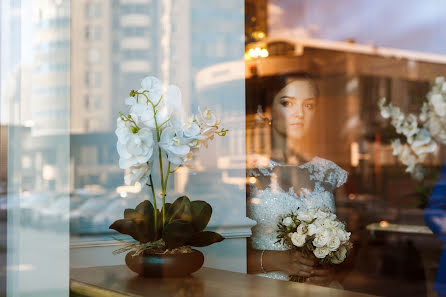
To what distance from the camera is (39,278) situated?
1335mm

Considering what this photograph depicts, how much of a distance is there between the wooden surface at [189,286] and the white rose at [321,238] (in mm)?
269

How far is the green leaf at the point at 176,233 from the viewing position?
4.23 ft

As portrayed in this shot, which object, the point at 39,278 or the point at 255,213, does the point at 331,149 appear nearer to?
the point at 255,213

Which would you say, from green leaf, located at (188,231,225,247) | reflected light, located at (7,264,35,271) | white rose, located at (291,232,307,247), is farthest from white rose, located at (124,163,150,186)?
white rose, located at (291,232,307,247)

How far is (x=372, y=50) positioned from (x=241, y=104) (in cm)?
409

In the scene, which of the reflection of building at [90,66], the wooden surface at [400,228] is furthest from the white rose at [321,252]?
the wooden surface at [400,228]

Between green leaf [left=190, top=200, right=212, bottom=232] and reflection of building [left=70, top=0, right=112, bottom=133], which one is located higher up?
reflection of building [left=70, top=0, right=112, bottom=133]

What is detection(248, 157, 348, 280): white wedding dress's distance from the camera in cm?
190

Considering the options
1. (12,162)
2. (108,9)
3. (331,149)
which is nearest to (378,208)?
(331,149)

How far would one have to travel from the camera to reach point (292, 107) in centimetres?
223

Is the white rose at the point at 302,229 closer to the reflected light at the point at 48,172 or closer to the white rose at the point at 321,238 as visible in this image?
the white rose at the point at 321,238

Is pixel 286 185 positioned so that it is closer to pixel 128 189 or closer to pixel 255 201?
pixel 255 201

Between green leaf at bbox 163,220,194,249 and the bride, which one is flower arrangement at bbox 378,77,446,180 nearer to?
the bride

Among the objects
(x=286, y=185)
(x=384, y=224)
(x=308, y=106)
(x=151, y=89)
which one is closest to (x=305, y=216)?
(x=286, y=185)
